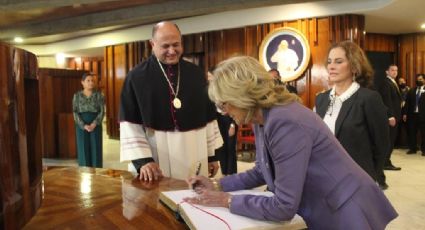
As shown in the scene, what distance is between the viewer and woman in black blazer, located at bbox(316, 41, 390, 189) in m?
2.38

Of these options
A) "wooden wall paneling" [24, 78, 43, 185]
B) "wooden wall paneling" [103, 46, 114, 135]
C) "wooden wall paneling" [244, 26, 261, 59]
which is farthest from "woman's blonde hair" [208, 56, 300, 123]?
"wooden wall paneling" [103, 46, 114, 135]

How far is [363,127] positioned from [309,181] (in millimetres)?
1235

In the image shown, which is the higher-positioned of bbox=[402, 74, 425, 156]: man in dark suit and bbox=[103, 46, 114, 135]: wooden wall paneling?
bbox=[103, 46, 114, 135]: wooden wall paneling

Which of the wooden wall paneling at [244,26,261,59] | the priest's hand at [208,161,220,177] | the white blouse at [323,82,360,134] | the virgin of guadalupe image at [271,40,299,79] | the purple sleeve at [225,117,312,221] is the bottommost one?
the priest's hand at [208,161,220,177]

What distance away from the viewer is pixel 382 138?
2.41 m

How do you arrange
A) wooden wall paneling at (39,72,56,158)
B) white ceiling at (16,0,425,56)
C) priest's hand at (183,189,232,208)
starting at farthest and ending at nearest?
1. wooden wall paneling at (39,72,56,158)
2. white ceiling at (16,0,425,56)
3. priest's hand at (183,189,232,208)

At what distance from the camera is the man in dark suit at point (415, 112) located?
793cm

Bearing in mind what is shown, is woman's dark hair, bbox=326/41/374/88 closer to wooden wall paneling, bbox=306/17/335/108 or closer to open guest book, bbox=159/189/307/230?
open guest book, bbox=159/189/307/230

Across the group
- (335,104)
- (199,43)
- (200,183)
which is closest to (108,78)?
(199,43)

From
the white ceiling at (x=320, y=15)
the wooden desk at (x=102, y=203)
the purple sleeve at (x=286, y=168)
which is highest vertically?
the white ceiling at (x=320, y=15)

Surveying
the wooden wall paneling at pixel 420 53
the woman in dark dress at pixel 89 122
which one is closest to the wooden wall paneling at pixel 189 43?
the woman in dark dress at pixel 89 122

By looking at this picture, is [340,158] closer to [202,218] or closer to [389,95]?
[202,218]

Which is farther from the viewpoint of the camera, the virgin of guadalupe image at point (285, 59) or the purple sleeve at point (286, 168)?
the virgin of guadalupe image at point (285, 59)

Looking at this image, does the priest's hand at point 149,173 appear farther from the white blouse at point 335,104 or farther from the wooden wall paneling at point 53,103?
the wooden wall paneling at point 53,103
